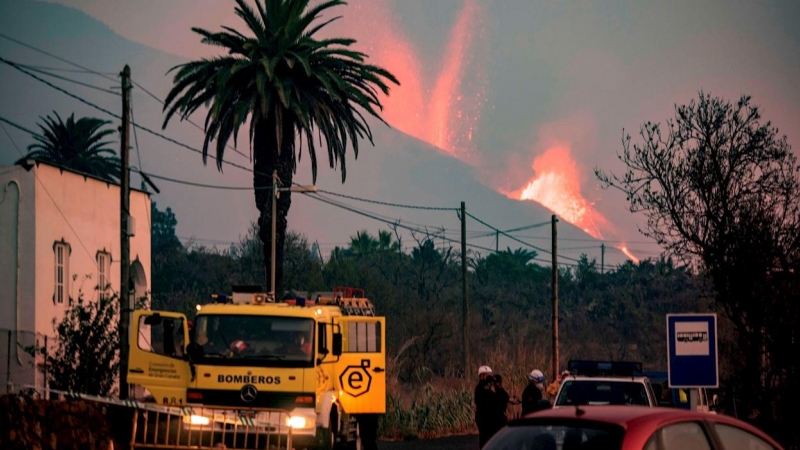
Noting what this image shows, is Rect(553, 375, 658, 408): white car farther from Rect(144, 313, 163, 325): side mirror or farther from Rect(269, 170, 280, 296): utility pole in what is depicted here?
Rect(269, 170, 280, 296): utility pole

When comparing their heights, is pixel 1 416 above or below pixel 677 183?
below

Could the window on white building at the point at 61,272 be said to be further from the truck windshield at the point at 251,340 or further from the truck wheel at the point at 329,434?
the truck windshield at the point at 251,340

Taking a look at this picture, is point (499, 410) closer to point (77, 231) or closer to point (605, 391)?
point (605, 391)

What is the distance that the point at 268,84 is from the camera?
43.9 meters

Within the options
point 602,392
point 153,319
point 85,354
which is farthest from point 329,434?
point 85,354

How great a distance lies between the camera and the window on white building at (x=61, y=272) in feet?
116

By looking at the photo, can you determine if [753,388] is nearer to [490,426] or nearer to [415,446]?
[490,426]

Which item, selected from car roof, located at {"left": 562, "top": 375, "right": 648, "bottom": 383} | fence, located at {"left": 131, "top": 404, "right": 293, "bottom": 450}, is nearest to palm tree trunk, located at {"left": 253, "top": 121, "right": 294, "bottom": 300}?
fence, located at {"left": 131, "top": 404, "right": 293, "bottom": 450}

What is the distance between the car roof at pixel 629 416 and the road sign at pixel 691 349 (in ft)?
17.7

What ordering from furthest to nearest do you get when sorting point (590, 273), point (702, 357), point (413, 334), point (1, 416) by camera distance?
1. point (590, 273)
2. point (413, 334)
3. point (1, 416)
4. point (702, 357)

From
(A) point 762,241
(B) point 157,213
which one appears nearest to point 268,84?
(A) point 762,241

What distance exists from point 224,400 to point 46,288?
1541 cm

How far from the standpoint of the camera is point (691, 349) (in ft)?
49.7

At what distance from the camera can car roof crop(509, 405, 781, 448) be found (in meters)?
8.78
